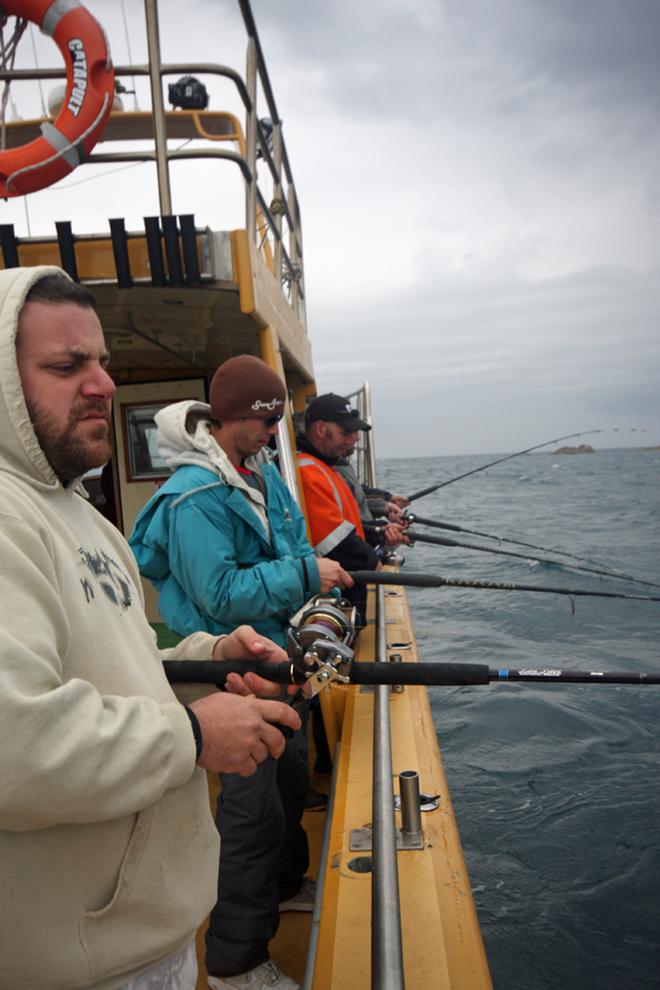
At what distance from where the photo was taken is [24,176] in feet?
12.2

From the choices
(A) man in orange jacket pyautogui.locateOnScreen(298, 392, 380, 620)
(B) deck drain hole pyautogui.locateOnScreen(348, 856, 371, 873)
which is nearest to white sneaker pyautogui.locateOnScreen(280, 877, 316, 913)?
(B) deck drain hole pyautogui.locateOnScreen(348, 856, 371, 873)

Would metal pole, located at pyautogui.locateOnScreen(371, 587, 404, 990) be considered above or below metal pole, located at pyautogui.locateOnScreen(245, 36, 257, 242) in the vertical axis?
below

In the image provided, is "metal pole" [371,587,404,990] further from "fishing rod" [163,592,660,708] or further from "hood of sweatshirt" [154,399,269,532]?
→ "hood of sweatshirt" [154,399,269,532]

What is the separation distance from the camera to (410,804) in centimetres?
244

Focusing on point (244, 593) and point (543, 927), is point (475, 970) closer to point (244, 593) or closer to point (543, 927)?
point (244, 593)

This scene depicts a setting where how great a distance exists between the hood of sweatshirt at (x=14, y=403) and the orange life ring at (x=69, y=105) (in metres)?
2.86

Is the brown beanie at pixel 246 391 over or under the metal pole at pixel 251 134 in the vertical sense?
under

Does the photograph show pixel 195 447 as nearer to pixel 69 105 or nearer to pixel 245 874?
pixel 245 874

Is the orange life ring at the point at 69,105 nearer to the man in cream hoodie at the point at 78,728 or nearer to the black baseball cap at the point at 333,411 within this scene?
the black baseball cap at the point at 333,411

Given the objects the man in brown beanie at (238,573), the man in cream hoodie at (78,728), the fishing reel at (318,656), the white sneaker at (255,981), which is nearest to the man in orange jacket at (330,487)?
the man in brown beanie at (238,573)

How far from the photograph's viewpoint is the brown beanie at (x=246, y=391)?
2.68m

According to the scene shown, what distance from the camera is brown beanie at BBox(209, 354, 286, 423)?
8.79 feet

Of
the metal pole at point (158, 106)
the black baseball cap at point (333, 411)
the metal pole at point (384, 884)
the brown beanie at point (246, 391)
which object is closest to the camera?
the metal pole at point (384, 884)

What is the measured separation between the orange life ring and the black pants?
9.75ft
